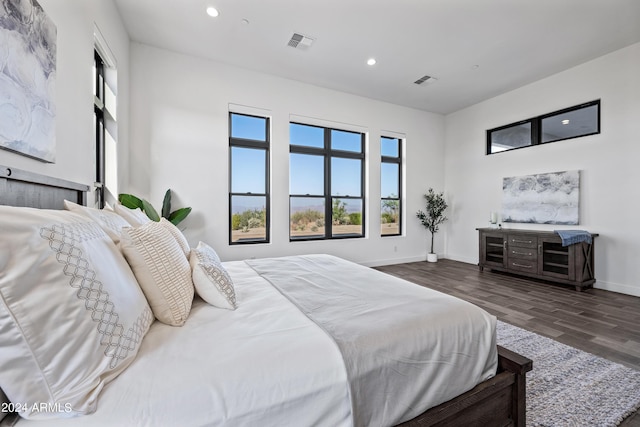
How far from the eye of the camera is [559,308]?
3.00m

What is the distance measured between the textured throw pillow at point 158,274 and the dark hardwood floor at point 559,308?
233cm

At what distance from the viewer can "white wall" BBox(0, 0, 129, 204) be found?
1.61 meters

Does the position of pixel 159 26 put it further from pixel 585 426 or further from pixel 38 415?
pixel 585 426

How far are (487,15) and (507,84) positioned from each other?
214 centimetres

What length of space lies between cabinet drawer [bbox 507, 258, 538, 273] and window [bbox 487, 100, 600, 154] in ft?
6.57

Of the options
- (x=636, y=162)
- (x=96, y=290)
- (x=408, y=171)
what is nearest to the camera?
(x=96, y=290)

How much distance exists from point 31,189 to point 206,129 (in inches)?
112

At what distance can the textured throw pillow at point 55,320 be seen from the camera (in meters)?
0.60

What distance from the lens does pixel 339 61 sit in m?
3.86

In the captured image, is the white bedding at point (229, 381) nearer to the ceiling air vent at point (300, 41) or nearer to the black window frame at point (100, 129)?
the black window frame at point (100, 129)

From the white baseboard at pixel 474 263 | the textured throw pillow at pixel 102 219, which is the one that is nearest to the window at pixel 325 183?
the white baseboard at pixel 474 263

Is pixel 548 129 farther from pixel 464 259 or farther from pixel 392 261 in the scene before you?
pixel 392 261

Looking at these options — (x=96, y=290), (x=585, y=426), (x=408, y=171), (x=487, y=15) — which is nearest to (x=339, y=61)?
(x=487, y=15)

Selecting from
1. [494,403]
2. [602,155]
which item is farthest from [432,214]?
[494,403]
